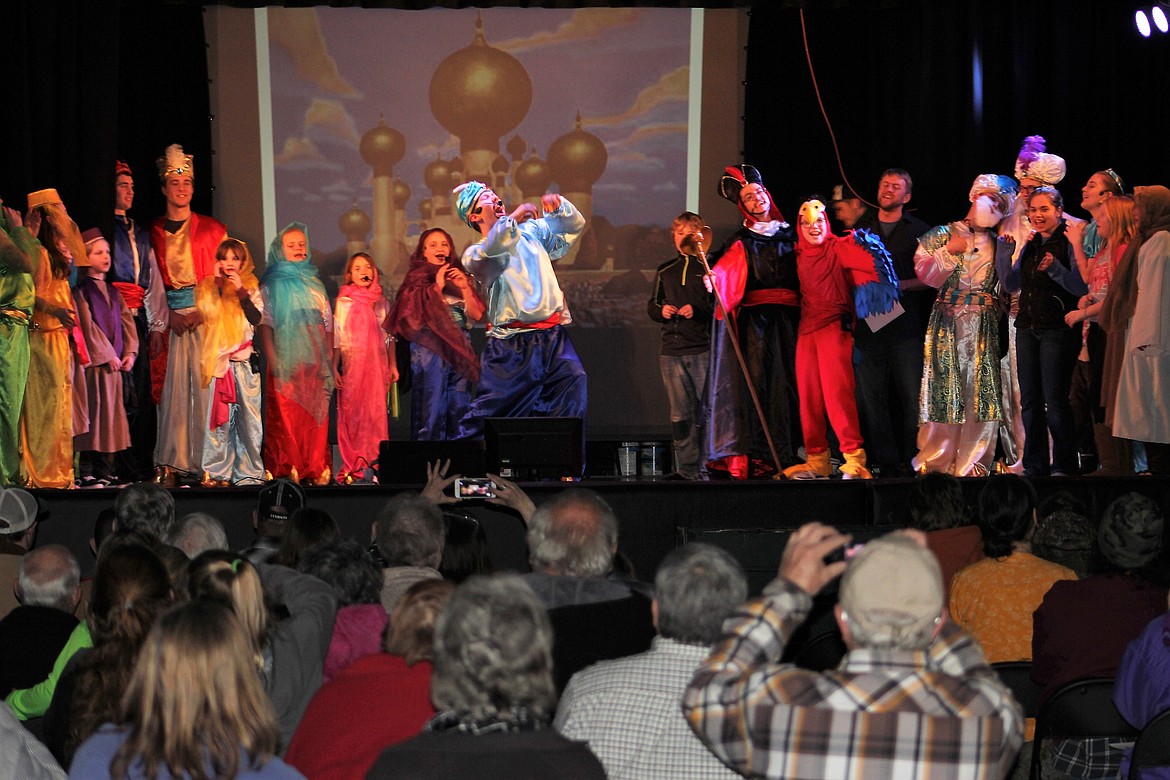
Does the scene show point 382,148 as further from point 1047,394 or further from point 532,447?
point 1047,394

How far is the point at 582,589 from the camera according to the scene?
8.89ft

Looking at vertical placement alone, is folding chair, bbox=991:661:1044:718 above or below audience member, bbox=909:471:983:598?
below

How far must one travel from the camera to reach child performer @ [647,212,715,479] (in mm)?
7773

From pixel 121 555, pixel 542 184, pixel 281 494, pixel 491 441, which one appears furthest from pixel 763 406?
pixel 121 555

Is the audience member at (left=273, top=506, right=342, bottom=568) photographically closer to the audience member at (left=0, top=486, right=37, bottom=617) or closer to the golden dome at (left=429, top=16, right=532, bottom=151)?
the audience member at (left=0, top=486, right=37, bottom=617)

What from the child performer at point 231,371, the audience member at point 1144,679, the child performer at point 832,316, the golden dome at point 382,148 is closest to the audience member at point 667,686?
the audience member at point 1144,679

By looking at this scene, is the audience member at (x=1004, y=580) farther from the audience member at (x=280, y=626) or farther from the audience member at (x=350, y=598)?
the audience member at (x=280, y=626)

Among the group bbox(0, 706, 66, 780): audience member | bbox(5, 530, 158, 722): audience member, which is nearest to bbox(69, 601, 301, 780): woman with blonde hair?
bbox(0, 706, 66, 780): audience member

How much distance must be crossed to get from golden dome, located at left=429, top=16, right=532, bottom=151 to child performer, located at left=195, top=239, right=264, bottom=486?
2198mm

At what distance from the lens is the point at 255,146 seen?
9141mm

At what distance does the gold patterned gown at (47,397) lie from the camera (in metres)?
6.91

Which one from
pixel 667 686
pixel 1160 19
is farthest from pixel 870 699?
pixel 1160 19

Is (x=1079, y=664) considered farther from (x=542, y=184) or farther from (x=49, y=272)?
(x=542, y=184)

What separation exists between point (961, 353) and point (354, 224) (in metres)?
4.18
